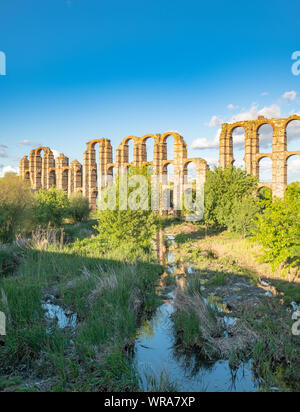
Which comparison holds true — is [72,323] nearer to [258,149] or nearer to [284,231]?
[284,231]

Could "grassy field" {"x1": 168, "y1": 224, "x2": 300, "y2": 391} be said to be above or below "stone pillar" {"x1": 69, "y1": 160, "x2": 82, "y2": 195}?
below

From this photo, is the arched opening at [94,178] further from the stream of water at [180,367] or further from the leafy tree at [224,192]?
the stream of water at [180,367]

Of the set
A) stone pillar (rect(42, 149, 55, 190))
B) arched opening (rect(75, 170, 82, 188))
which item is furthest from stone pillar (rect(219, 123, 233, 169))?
stone pillar (rect(42, 149, 55, 190))

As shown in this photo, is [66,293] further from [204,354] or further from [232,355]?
[232,355]

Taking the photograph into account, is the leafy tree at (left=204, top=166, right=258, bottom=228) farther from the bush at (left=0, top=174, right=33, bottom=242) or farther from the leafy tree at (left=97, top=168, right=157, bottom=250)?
the bush at (left=0, top=174, right=33, bottom=242)

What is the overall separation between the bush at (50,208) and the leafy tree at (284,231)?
12029 mm

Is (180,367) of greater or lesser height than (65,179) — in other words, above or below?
below

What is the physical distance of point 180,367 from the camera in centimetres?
499

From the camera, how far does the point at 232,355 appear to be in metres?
5.07

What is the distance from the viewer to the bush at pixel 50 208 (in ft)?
56.4

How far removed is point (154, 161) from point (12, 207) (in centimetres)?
2247

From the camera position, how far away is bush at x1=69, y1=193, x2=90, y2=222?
23734mm

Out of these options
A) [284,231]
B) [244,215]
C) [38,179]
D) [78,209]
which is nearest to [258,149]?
[244,215]

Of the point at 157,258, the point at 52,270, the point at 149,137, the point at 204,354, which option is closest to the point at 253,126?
the point at 149,137
